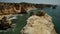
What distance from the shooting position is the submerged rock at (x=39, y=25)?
4.57 m

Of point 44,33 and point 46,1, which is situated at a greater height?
point 46,1

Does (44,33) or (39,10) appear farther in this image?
(39,10)

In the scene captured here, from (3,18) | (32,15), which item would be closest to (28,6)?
(32,15)

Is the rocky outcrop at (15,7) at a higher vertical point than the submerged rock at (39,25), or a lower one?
higher

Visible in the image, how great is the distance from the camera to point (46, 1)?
4.63m

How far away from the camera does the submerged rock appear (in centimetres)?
457

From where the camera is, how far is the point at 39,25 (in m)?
4.96

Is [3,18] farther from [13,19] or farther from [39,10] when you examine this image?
[39,10]

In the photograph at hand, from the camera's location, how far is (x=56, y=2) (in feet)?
15.0

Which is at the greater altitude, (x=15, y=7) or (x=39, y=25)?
(x=15, y=7)

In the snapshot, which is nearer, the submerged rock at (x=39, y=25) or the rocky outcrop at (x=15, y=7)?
the submerged rock at (x=39, y=25)

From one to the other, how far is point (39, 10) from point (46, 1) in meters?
0.30

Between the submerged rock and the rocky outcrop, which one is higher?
the rocky outcrop

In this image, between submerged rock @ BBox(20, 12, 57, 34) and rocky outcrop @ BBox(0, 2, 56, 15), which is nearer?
submerged rock @ BBox(20, 12, 57, 34)
